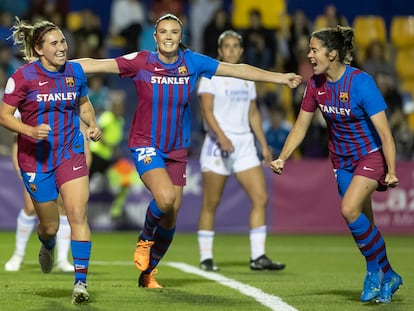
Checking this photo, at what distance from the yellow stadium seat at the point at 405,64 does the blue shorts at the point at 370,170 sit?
1414 cm

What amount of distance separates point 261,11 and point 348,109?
14.0 meters

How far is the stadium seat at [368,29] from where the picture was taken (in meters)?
22.3

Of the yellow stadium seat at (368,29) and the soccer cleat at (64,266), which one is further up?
the yellow stadium seat at (368,29)

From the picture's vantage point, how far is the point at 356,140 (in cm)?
869

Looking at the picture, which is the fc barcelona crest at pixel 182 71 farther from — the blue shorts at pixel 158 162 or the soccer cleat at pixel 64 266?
the soccer cleat at pixel 64 266

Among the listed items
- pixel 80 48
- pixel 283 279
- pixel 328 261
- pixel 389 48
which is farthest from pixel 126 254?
pixel 389 48

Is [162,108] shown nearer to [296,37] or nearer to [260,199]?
[260,199]

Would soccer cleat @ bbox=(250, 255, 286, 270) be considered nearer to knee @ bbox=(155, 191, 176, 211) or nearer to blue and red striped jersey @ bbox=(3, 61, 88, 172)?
knee @ bbox=(155, 191, 176, 211)

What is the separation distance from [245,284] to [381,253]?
166cm

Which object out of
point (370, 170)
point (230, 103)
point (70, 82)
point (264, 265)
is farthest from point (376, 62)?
point (70, 82)

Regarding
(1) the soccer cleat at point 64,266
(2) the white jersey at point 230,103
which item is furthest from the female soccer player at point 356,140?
(1) the soccer cleat at point 64,266

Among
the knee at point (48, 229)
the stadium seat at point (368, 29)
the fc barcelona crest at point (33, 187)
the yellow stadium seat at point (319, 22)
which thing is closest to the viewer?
the fc barcelona crest at point (33, 187)

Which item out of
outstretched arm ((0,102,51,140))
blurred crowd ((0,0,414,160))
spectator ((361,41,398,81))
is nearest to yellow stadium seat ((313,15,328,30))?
blurred crowd ((0,0,414,160))

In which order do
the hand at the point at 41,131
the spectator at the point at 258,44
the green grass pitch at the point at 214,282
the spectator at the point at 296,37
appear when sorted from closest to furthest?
the hand at the point at 41,131
the green grass pitch at the point at 214,282
the spectator at the point at 258,44
the spectator at the point at 296,37
